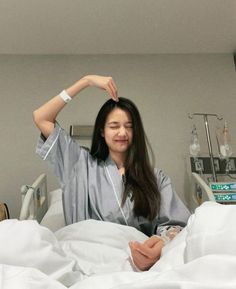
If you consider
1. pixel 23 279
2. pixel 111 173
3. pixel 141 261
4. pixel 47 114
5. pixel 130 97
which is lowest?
pixel 141 261

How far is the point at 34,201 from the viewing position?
1.78 m

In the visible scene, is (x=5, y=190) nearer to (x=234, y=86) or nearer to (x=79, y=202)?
(x=79, y=202)

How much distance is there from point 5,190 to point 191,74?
5.85ft

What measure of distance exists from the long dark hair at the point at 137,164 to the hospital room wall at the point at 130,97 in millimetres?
871

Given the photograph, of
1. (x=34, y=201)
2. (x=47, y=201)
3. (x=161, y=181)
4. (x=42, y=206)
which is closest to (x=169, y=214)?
(x=161, y=181)

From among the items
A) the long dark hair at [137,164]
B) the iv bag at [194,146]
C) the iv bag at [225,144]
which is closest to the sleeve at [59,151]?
the long dark hair at [137,164]

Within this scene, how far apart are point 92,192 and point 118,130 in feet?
1.08

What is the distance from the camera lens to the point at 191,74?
2504 mm

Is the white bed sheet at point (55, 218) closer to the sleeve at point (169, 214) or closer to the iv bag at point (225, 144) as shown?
the sleeve at point (169, 214)

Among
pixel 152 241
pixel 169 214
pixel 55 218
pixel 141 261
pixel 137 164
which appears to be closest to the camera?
pixel 141 261

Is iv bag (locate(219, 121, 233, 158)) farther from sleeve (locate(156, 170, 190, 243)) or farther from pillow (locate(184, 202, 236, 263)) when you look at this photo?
pillow (locate(184, 202, 236, 263))

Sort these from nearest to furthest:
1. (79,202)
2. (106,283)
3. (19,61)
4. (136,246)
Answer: (106,283)
(136,246)
(79,202)
(19,61)

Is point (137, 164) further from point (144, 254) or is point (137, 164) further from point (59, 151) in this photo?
point (144, 254)

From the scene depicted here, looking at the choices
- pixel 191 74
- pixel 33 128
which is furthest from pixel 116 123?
pixel 191 74
